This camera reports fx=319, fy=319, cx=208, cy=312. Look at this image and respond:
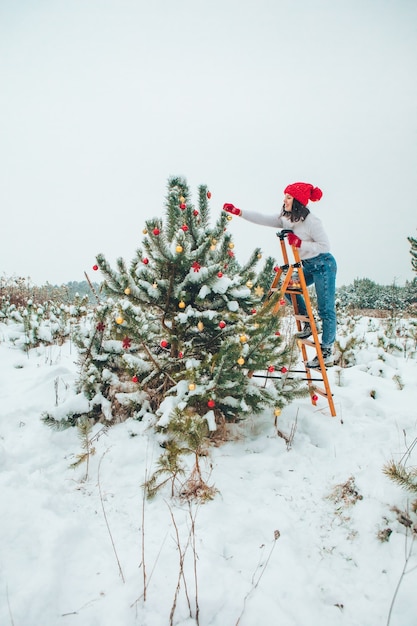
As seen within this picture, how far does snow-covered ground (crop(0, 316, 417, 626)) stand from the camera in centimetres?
150

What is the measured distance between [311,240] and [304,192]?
1.66ft

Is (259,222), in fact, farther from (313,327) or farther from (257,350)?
(257,350)

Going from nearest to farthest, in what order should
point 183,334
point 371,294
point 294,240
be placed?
point 183,334, point 294,240, point 371,294

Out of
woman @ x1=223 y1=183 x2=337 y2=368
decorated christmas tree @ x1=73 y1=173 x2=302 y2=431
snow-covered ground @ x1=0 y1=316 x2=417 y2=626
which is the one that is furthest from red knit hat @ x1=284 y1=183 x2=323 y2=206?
snow-covered ground @ x1=0 y1=316 x2=417 y2=626

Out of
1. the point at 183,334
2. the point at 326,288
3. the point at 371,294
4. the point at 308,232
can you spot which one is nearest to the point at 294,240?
the point at 308,232

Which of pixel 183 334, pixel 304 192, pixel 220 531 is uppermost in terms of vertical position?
pixel 304 192

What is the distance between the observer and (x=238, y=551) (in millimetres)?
1821

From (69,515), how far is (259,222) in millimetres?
3180

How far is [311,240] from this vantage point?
3496 millimetres

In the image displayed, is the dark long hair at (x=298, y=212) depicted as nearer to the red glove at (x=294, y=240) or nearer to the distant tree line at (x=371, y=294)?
the red glove at (x=294, y=240)

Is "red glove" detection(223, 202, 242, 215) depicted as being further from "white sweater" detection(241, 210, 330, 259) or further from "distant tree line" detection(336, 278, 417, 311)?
"distant tree line" detection(336, 278, 417, 311)

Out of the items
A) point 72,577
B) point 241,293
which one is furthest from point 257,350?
point 72,577

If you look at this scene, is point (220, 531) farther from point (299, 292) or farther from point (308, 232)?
point (308, 232)

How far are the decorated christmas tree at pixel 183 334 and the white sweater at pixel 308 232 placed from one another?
45cm
